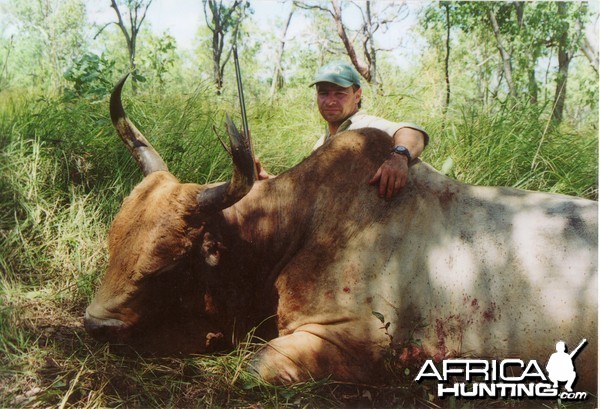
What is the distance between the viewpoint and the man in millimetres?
3074

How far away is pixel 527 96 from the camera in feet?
18.8

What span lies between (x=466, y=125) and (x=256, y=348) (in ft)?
11.2

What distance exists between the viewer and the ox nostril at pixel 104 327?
2.86 m

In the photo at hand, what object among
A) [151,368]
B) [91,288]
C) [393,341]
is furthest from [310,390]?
[91,288]

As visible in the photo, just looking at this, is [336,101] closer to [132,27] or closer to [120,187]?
[120,187]

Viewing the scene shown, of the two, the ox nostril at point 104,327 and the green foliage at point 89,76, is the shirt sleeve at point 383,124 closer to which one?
the ox nostril at point 104,327

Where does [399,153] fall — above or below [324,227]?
above

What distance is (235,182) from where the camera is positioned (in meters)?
2.71

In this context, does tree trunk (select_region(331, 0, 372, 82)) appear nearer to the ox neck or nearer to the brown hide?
the brown hide

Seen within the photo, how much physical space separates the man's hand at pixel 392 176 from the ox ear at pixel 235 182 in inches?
31.3

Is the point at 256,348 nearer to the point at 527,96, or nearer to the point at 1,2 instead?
the point at 1,2

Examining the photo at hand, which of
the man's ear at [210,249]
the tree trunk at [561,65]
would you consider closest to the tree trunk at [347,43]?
the tree trunk at [561,65]

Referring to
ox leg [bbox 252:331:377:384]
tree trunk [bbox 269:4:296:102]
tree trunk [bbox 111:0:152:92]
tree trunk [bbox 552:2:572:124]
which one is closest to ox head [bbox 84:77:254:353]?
ox leg [bbox 252:331:377:384]

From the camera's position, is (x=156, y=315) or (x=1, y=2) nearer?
(x=156, y=315)
